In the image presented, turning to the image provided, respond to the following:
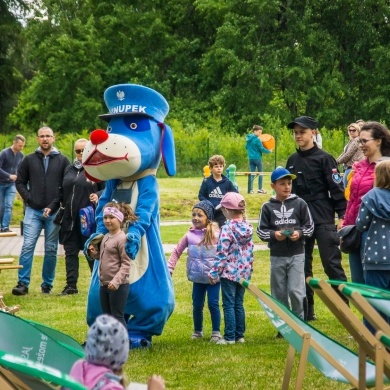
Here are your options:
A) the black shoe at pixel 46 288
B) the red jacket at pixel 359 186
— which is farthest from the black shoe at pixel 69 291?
the red jacket at pixel 359 186

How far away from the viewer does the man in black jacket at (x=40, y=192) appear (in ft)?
42.6

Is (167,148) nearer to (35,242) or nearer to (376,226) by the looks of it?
(376,226)

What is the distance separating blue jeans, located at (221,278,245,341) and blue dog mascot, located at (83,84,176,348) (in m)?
0.46

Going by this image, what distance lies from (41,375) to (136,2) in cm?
5127

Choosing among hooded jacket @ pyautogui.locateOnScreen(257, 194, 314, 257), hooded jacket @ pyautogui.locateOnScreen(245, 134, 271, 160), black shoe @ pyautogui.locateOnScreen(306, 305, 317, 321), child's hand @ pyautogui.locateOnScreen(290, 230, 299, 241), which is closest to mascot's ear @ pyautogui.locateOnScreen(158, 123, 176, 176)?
hooded jacket @ pyautogui.locateOnScreen(257, 194, 314, 257)

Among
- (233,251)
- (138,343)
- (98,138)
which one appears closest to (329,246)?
(233,251)

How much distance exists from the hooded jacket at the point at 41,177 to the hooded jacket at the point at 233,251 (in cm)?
408

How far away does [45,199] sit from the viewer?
13.0 metres

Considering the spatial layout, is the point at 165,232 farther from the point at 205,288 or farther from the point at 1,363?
the point at 1,363

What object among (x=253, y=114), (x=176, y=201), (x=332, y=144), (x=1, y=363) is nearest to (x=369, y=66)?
(x=253, y=114)

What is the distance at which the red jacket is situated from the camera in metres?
8.65

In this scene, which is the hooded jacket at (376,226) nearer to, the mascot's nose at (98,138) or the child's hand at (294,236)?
the child's hand at (294,236)

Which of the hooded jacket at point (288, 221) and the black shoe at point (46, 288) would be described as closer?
the hooded jacket at point (288, 221)

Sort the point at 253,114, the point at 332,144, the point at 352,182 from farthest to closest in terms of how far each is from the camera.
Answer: the point at 253,114
the point at 332,144
the point at 352,182
